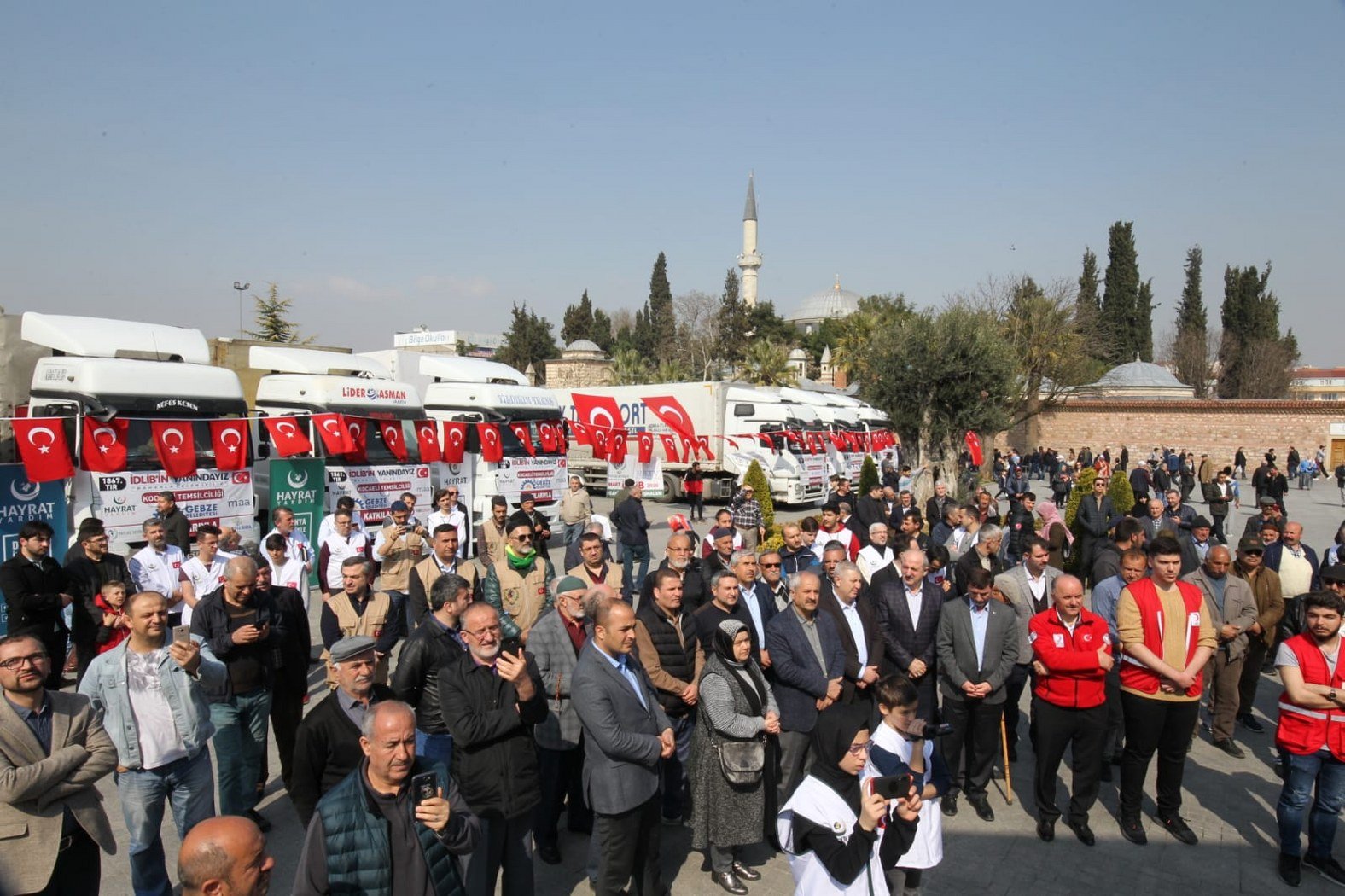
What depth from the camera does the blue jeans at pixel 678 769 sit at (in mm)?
5148

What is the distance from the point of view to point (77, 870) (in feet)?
11.1

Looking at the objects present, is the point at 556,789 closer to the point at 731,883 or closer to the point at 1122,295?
the point at 731,883

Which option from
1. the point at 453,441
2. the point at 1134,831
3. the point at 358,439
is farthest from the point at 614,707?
the point at 453,441

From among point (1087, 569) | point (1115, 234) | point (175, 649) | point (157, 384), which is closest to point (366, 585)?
point (175, 649)

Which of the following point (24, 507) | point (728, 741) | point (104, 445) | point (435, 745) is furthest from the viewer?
point (104, 445)

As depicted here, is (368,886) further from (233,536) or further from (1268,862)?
(233,536)

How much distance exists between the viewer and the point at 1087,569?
10.8 meters

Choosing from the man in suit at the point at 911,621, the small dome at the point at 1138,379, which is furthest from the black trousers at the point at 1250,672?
the small dome at the point at 1138,379

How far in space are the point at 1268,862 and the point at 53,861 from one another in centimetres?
628

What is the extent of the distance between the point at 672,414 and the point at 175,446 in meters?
14.4

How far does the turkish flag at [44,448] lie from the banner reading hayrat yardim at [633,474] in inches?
526

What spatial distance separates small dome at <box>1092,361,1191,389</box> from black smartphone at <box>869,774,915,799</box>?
1909 inches

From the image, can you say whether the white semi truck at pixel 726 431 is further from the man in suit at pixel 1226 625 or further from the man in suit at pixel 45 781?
the man in suit at pixel 45 781

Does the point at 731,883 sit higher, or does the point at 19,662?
the point at 19,662
